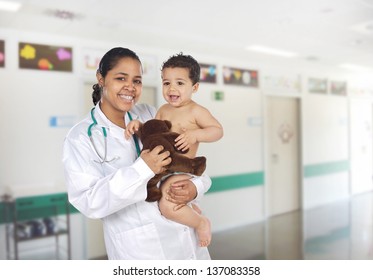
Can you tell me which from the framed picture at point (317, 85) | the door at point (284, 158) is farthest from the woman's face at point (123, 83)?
the door at point (284, 158)

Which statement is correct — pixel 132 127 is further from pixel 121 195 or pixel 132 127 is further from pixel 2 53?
pixel 2 53

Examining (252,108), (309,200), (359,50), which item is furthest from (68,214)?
(309,200)

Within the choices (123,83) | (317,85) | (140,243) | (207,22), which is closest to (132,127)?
(123,83)

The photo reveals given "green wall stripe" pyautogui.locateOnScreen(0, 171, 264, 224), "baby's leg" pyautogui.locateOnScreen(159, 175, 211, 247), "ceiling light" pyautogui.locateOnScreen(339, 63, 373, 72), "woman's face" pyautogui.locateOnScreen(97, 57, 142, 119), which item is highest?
"ceiling light" pyautogui.locateOnScreen(339, 63, 373, 72)

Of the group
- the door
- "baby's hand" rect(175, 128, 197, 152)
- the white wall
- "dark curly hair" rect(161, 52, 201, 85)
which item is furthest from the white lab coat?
the door

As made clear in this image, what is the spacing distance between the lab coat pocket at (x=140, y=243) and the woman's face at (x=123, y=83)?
1.20ft

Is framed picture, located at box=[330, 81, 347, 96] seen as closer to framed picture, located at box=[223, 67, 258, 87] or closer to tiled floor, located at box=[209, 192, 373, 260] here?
framed picture, located at box=[223, 67, 258, 87]

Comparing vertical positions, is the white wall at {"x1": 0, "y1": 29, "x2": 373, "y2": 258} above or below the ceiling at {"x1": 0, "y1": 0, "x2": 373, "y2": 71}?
below

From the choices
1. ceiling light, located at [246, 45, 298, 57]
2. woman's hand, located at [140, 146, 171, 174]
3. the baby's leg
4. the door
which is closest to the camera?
woman's hand, located at [140, 146, 171, 174]

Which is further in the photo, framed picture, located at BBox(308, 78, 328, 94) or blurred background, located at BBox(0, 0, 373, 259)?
framed picture, located at BBox(308, 78, 328, 94)

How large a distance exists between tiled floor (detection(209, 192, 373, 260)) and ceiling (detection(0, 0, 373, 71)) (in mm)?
1558

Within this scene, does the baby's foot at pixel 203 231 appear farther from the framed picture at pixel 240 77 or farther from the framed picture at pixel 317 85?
the framed picture at pixel 317 85

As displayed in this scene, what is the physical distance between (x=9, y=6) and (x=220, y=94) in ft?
4.52

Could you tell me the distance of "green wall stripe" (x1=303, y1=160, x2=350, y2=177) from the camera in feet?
11.3
